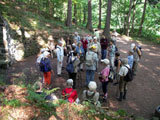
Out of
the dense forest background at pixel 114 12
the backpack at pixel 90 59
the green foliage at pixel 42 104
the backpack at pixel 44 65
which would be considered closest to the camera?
the green foliage at pixel 42 104

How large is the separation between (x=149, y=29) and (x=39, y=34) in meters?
18.9

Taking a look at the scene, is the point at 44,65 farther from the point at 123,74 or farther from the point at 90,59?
the point at 123,74

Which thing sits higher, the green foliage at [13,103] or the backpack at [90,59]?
the backpack at [90,59]

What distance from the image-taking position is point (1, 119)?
224 centimetres

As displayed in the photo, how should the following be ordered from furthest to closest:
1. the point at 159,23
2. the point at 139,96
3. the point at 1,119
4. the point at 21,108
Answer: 1. the point at 159,23
2. the point at 139,96
3. the point at 21,108
4. the point at 1,119

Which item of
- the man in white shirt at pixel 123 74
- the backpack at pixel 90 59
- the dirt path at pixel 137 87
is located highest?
the backpack at pixel 90 59

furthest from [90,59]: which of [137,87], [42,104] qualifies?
[42,104]

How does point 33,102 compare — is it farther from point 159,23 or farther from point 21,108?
point 159,23

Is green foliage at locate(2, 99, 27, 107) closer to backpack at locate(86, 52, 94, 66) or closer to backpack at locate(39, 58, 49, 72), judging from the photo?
backpack at locate(39, 58, 49, 72)

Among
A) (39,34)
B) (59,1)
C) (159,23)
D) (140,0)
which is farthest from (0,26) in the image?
(140,0)

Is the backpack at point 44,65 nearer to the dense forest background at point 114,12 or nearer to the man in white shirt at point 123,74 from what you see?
the man in white shirt at point 123,74

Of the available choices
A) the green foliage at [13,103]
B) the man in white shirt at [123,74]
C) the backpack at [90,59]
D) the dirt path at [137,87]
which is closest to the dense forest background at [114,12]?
the dirt path at [137,87]

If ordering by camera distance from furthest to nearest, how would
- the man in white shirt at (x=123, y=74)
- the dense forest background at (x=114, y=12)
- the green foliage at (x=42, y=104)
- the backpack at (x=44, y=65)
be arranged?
the dense forest background at (x=114, y=12), the backpack at (x=44, y=65), the man in white shirt at (x=123, y=74), the green foliage at (x=42, y=104)

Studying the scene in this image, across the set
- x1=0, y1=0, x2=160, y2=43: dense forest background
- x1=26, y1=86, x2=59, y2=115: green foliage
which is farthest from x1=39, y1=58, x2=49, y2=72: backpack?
x1=0, y1=0, x2=160, y2=43: dense forest background
